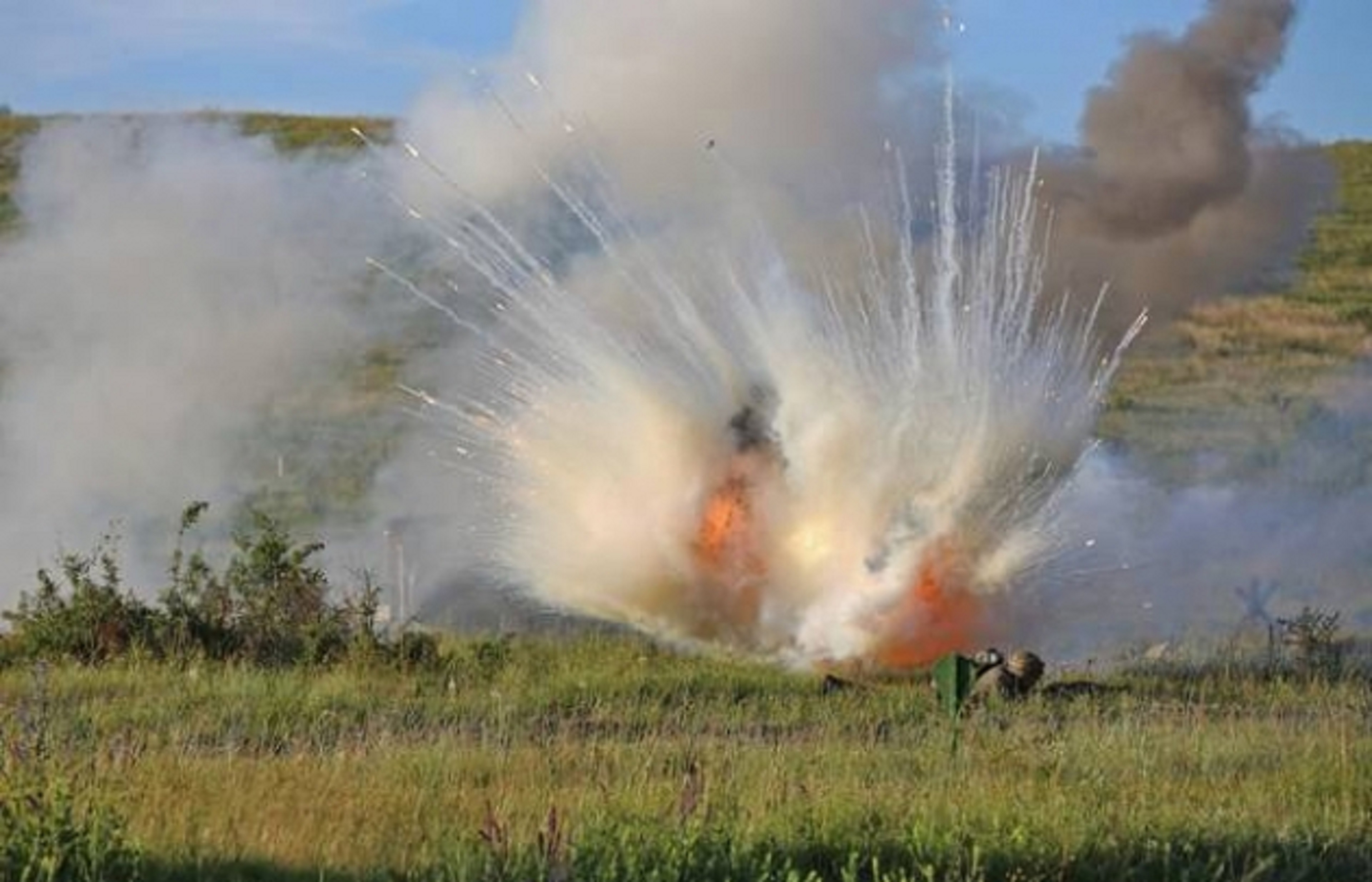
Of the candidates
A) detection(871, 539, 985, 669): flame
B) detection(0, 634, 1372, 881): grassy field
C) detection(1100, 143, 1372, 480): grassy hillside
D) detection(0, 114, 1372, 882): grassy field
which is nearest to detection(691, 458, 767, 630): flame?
detection(0, 114, 1372, 882): grassy field

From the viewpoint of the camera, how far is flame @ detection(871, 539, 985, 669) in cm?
1588

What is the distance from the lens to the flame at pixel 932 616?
52.1 ft

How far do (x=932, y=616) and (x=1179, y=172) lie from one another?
643cm

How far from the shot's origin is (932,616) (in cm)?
1608

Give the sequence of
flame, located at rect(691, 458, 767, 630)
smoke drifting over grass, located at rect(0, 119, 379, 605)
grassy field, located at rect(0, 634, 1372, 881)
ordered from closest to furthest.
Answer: grassy field, located at rect(0, 634, 1372, 881) → flame, located at rect(691, 458, 767, 630) → smoke drifting over grass, located at rect(0, 119, 379, 605)

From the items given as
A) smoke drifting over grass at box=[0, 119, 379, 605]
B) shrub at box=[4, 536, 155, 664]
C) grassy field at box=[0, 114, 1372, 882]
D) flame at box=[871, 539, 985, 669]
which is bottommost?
grassy field at box=[0, 114, 1372, 882]

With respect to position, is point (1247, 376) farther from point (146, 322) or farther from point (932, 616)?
point (932, 616)

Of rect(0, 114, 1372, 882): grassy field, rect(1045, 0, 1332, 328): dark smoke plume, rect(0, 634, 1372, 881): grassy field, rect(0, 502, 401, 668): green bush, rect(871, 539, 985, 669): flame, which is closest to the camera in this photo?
rect(0, 114, 1372, 882): grassy field

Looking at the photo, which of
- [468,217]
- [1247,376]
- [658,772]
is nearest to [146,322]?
[468,217]

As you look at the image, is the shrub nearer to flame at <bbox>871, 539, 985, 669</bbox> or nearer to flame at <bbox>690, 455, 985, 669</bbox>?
flame at <bbox>690, 455, 985, 669</bbox>

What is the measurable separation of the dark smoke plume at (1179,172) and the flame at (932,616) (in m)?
5.41

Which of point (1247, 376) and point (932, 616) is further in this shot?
point (1247, 376)

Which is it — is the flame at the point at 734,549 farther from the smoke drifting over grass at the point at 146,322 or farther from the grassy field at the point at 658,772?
the smoke drifting over grass at the point at 146,322

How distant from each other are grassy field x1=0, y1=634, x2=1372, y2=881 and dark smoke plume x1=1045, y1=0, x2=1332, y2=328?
21.9ft
